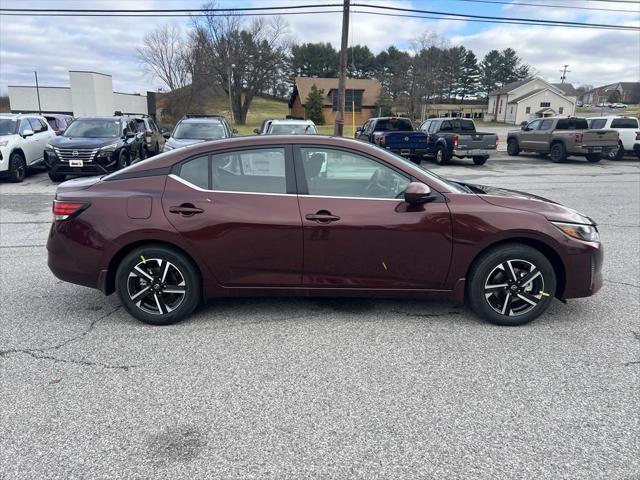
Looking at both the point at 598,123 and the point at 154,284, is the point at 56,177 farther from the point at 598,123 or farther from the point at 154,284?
the point at 598,123

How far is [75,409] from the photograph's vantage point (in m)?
3.00

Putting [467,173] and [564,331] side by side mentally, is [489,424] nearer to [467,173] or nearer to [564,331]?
[564,331]

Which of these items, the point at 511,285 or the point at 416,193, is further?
the point at 511,285

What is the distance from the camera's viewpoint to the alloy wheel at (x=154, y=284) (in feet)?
13.5

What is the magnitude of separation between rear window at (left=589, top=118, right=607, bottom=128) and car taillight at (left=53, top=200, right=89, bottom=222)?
A: 23.0 metres

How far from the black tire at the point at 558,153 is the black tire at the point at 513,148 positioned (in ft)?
7.99

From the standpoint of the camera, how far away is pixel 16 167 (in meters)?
13.2

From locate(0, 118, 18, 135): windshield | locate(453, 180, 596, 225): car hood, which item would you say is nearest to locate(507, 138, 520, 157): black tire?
locate(0, 118, 18, 135): windshield

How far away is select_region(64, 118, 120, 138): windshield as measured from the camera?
1355 centimetres

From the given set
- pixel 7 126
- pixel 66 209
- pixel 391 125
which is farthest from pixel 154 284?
pixel 391 125

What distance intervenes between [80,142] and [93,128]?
1409mm

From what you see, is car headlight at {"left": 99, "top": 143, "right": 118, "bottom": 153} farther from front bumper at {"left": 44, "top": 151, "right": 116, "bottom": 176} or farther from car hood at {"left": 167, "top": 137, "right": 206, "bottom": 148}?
car hood at {"left": 167, "top": 137, "right": 206, "bottom": 148}

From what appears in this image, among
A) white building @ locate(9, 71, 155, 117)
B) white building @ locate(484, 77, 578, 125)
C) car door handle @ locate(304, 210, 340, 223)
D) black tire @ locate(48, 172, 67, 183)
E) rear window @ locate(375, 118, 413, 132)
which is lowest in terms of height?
black tire @ locate(48, 172, 67, 183)

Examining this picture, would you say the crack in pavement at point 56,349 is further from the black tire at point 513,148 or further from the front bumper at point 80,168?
the black tire at point 513,148
